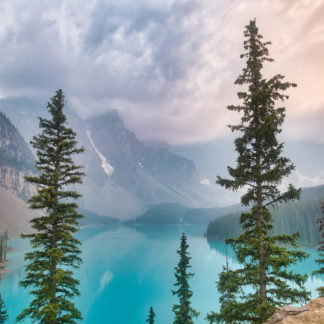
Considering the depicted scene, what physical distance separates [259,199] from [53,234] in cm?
1320

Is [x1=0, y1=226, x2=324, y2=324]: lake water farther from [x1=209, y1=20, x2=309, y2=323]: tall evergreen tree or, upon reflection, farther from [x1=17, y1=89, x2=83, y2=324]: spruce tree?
[x1=209, y1=20, x2=309, y2=323]: tall evergreen tree

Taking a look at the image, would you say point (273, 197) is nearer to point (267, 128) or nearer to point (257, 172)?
point (257, 172)

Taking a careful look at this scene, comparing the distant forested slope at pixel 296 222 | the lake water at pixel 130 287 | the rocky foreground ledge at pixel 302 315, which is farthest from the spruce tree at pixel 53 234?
the distant forested slope at pixel 296 222

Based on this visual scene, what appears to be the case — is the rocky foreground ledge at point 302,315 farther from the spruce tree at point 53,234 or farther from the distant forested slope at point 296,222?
the distant forested slope at point 296,222

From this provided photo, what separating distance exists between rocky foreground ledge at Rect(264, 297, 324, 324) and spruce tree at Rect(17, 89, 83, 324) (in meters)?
11.9

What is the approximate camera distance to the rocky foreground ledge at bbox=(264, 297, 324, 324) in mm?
6883

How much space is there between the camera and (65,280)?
15.0m

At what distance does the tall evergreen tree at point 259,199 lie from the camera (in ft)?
33.4

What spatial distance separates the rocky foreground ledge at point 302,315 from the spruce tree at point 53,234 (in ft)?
39.1

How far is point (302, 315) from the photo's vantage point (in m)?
7.27

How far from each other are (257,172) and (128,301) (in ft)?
186

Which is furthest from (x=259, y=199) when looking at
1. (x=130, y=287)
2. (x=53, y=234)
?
(x=130, y=287)

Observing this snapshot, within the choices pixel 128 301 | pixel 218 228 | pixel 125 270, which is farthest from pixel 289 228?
pixel 128 301

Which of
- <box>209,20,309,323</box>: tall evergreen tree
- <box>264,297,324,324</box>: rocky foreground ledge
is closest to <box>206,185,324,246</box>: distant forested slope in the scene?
<box>209,20,309,323</box>: tall evergreen tree
